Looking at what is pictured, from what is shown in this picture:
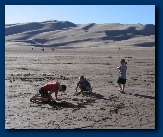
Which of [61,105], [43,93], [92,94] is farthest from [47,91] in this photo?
[92,94]

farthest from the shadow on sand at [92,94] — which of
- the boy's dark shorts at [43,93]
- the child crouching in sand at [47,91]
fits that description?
the boy's dark shorts at [43,93]

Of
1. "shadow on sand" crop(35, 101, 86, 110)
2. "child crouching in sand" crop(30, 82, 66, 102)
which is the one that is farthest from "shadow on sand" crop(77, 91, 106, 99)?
"child crouching in sand" crop(30, 82, 66, 102)

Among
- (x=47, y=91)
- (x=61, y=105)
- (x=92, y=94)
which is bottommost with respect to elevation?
(x=61, y=105)

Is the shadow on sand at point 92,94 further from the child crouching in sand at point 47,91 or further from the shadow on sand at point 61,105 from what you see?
the child crouching in sand at point 47,91

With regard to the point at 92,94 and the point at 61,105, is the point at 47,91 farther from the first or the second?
the point at 92,94

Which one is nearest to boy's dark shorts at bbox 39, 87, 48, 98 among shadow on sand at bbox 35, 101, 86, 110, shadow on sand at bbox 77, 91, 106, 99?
shadow on sand at bbox 35, 101, 86, 110

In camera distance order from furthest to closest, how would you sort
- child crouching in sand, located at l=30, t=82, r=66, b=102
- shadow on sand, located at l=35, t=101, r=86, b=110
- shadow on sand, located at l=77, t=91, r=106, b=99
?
shadow on sand, located at l=77, t=91, r=106, b=99 < child crouching in sand, located at l=30, t=82, r=66, b=102 < shadow on sand, located at l=35, t=101, r=86, b=110

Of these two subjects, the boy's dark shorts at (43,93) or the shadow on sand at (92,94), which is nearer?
the boy's dark shorts at (43,93)

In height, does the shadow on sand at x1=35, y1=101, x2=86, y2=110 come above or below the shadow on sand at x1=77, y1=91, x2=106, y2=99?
below

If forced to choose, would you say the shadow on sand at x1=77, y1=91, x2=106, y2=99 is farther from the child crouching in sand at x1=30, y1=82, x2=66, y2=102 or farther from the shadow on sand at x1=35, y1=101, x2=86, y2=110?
the child crouching in sand at x1=30, y1=82, x2=66, y2=102

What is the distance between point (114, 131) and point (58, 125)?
3.19 feet

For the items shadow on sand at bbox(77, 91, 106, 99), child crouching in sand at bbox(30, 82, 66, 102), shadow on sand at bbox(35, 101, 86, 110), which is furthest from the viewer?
shadow on sand at bbox(77, 91, 106, 99)

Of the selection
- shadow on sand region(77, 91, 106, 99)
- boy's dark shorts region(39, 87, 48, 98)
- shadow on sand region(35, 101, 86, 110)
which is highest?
boy's dark shorts region(39, 87, 48, 98)

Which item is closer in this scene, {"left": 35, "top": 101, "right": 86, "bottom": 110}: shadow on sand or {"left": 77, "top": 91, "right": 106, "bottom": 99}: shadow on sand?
{"left": 35, "top": 101, "right": 86, "bottom": 110}: shadow on sand
